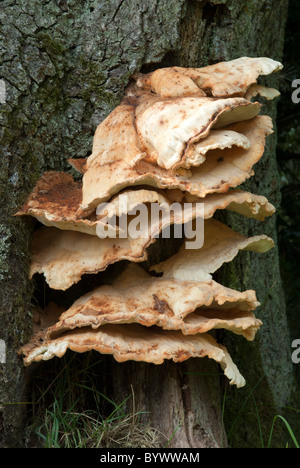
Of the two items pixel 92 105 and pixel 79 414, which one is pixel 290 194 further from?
pixel 79 414

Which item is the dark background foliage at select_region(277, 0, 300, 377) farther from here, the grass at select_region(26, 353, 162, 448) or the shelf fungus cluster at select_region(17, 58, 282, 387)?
the grass at select_region(26, 353, 162, 448)

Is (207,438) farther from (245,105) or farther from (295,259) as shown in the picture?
(295,259)

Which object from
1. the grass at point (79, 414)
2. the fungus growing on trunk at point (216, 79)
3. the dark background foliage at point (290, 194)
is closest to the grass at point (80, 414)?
the grass at point (79, 414)

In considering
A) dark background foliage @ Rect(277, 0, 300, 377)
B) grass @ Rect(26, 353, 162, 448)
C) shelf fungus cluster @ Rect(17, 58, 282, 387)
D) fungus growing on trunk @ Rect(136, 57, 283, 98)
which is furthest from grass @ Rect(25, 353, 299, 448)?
dark background foliage @ Rect(277, 0, 300, 377)

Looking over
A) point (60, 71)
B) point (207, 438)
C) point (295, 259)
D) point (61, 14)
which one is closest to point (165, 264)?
point (207, 438)

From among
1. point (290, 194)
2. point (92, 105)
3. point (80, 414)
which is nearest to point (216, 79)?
point (92, 105)
